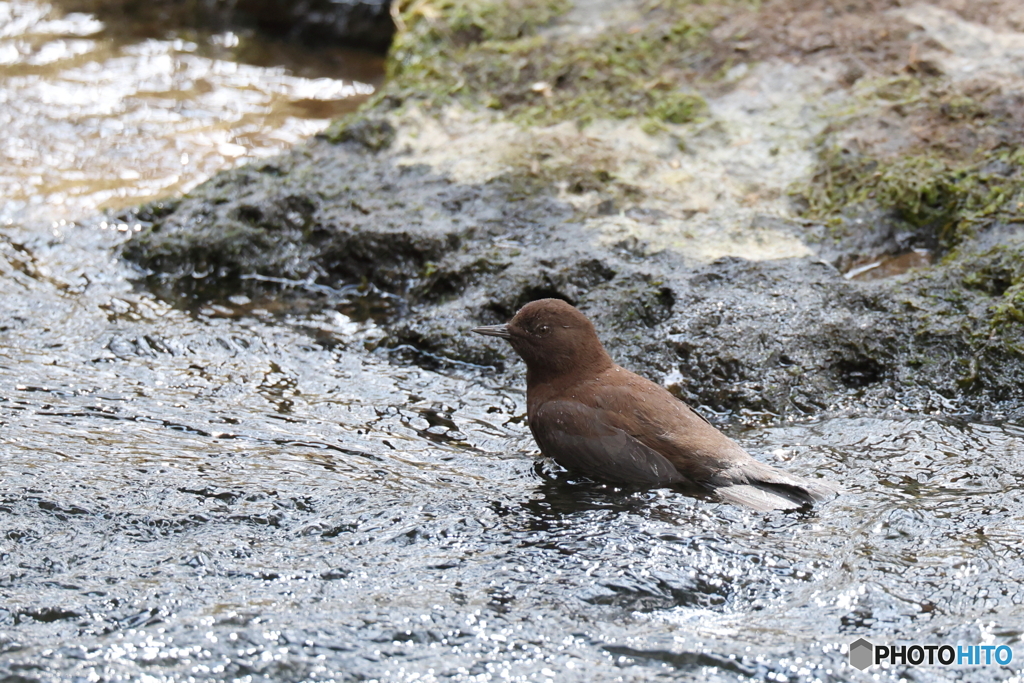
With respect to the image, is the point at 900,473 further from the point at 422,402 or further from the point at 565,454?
the point at 422,402

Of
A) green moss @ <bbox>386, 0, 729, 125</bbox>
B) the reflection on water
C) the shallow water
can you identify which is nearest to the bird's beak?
the shallow water

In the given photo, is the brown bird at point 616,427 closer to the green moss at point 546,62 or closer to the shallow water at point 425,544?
the shallow water at point 425,544

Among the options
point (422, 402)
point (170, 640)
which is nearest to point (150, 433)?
point (422, 402)

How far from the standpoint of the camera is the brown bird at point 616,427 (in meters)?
3.98

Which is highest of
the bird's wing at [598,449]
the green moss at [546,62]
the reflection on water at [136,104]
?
the green moss at [546,62]

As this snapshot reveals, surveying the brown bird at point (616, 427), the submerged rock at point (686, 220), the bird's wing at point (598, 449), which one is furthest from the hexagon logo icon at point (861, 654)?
the submerged rock at point (686, 220)

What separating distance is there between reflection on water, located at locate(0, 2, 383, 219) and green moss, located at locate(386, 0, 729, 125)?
179 cm

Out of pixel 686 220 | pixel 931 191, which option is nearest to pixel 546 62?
pixel 686 220

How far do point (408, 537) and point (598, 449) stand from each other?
3.36ft

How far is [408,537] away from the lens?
3570 millimetres

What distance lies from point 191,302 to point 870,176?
4135mm

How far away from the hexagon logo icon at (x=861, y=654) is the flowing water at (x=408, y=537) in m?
0.03

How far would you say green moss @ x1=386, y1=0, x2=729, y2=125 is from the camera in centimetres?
704

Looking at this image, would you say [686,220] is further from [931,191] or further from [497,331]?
[497,331]
